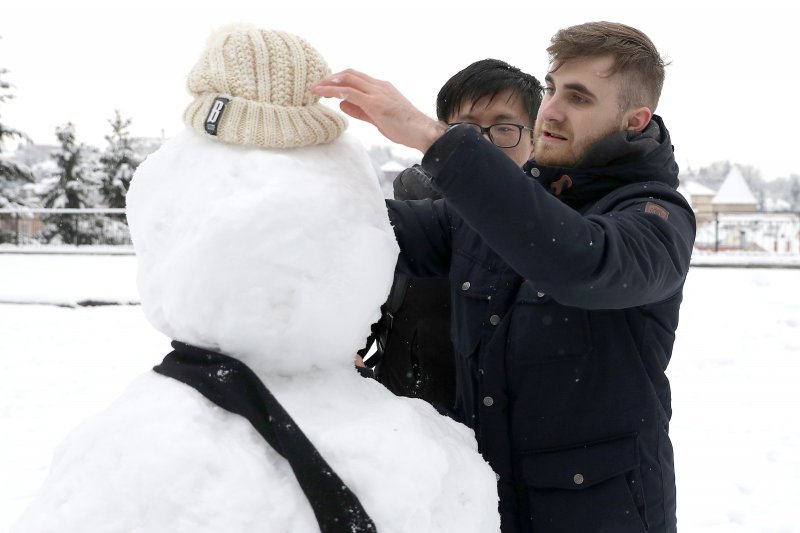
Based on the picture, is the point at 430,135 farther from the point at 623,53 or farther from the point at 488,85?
the point at 488,85

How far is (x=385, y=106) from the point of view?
1413mm

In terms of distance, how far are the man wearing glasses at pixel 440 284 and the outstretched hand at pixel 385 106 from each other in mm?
1210

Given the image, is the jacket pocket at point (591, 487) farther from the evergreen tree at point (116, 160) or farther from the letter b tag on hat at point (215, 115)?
the evergreen tree at point (116, 160)

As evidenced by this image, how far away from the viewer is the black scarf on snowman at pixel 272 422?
1.12m

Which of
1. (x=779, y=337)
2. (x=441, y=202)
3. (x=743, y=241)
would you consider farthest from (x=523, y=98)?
(x=743, y=241)

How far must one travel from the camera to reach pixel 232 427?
1.19 meters

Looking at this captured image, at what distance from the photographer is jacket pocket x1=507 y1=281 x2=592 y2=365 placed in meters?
1.64

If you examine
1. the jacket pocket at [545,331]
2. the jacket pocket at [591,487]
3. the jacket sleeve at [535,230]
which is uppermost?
the jacket sleeve at [535,230]

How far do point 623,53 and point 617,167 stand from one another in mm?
322

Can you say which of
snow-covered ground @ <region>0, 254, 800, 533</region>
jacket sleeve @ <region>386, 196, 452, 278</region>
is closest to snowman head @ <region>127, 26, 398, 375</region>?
jacket sleeve @ <region>386, 196, 452, 278</region>

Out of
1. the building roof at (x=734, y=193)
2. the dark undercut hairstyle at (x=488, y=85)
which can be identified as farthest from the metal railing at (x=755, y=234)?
the building roof at (x=734, y=193)

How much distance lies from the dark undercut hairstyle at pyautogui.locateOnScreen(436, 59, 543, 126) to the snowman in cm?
147

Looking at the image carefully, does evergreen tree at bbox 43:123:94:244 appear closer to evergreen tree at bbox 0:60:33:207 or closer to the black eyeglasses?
evergreen tree at bbox 0:60:33:207

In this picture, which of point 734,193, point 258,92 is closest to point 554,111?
point 258,92
